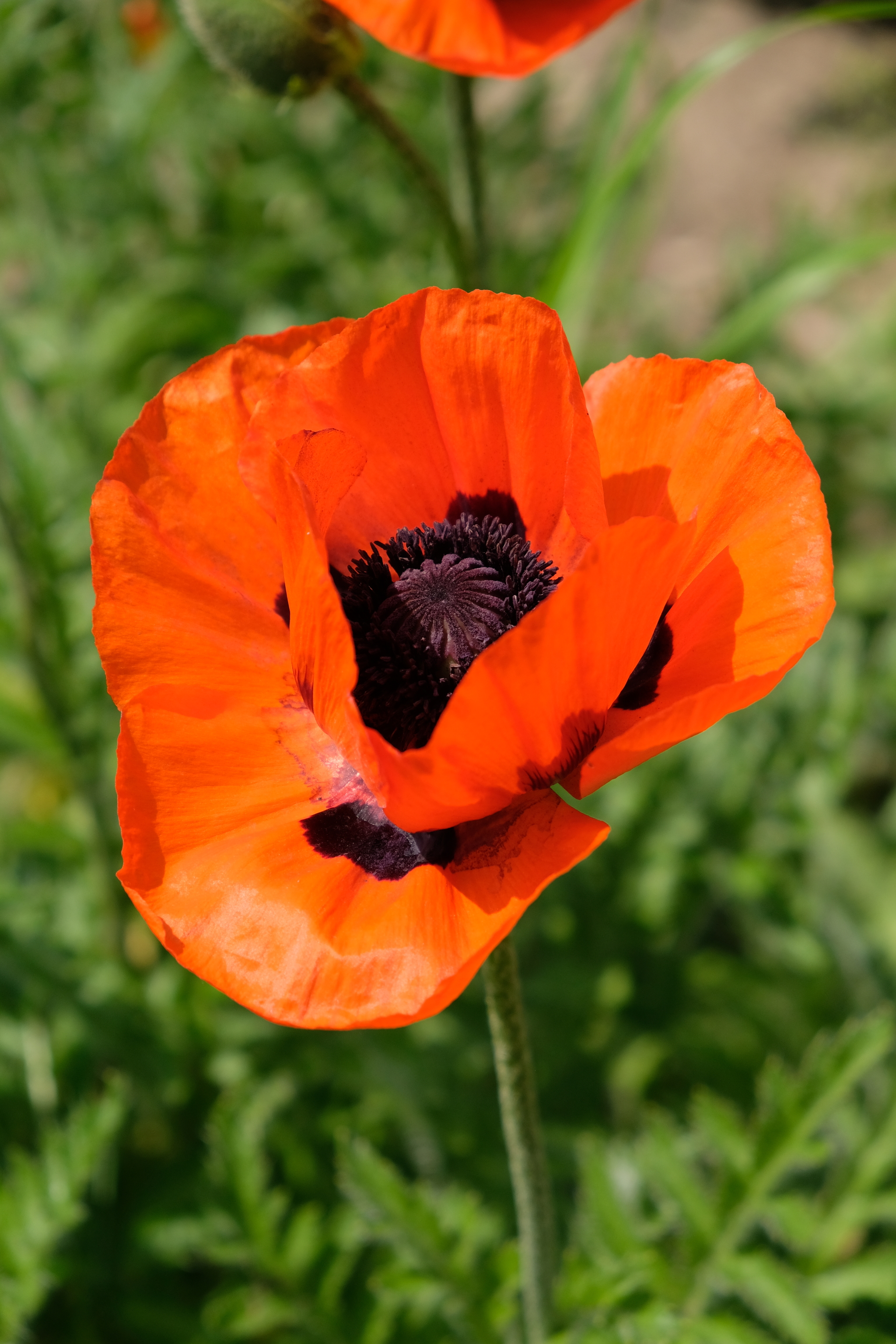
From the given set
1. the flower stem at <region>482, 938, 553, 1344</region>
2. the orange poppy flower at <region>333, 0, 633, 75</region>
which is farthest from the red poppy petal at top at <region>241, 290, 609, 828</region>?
the orange poppy flower at <region>333, 0, 633, 75</region>

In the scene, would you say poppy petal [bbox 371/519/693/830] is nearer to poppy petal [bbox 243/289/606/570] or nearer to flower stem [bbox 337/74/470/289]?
poppy petal [bbox 243/289/606/570]

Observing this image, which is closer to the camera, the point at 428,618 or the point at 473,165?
the point at 428,618

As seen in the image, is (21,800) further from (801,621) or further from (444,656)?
(801,621)

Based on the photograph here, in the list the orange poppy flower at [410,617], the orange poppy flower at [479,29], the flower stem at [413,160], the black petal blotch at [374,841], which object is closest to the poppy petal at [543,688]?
the orange poppy flower at [410,617]

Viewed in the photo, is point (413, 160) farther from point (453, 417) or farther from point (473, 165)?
point (453, 417)

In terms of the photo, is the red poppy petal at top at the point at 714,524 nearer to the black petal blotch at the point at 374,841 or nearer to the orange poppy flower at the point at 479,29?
the black petal blotch at the point at 374,841

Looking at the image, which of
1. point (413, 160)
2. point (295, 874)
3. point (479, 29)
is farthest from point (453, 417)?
point (413, 160)
